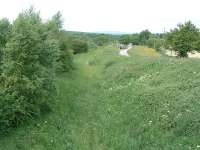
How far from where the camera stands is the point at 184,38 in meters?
43.7

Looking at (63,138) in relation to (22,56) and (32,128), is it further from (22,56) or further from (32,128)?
(22,56)

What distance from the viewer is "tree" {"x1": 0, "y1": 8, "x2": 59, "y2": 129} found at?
1455 cm

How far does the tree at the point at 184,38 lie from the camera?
43.6 metres

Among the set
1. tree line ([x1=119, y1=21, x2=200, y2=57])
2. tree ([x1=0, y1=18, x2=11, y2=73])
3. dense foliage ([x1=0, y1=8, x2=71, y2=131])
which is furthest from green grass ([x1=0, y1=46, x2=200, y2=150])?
tree line ([x1=119, y1=21, x2=200, y2=57])

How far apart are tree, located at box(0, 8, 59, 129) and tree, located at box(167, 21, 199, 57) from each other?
28434 millimetres

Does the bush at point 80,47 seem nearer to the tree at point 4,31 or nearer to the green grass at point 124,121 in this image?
the green grass at point 124,121

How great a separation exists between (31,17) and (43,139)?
7.35 meters

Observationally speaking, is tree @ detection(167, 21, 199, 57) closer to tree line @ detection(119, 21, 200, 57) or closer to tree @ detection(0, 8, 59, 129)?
tree line @ detection(119, 21, 200, 57)

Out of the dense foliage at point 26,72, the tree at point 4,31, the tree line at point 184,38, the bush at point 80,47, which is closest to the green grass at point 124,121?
the dense foliage at point 26,72

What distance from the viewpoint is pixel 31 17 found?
59.8 feet

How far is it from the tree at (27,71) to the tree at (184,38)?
93.3 ft

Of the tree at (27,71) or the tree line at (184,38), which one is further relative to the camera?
the tree line at (184,38)

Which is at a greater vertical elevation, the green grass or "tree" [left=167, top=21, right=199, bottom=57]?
"tree" [left=167, top=21, right=199, bottom=57]

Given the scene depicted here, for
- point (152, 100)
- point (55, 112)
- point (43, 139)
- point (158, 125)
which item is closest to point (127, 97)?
point (152, 100)
